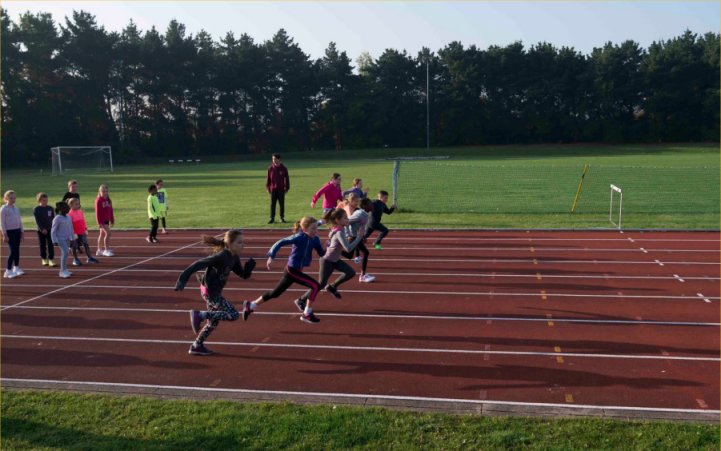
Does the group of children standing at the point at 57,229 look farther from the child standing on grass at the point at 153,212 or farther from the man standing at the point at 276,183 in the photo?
the man standing at the point at 276,183

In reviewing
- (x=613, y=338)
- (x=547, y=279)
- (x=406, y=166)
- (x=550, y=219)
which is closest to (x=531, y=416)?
(x=613, y=338)

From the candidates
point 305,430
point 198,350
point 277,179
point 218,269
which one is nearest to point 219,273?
point 218,269

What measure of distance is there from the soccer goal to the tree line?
1100 centimetres

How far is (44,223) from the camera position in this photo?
1561cm

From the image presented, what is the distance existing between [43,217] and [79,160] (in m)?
50.1

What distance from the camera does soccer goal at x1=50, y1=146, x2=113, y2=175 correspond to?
57719 millimetres

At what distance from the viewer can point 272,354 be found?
9195 mm

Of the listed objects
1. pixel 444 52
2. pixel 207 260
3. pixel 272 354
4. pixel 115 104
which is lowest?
pixel 272 354

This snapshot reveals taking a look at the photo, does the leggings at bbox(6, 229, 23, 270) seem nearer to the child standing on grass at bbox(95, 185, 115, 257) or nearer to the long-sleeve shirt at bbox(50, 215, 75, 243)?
the long-sleeve shirt at bbox(50, 215, 75, 243)

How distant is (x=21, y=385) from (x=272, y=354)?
3.00 m

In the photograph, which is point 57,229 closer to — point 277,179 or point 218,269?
point 218,269

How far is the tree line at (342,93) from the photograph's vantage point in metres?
77.9

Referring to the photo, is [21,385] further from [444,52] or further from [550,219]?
[444,52]

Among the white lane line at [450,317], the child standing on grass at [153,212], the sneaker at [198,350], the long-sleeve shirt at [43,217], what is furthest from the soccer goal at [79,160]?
the sneaker at [198,350]
